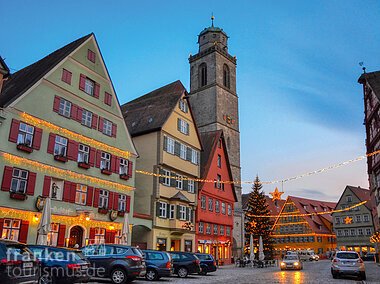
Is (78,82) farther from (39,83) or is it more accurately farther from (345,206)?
(345,206)

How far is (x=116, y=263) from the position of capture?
17.4 meters

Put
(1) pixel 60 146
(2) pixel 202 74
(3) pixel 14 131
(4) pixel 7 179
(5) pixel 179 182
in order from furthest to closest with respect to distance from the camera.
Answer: (2) pixel 202 74, (5) pixel 179 182, (1) pixel 60 146, (3) pixel 14 131, (4) pixel 7 179

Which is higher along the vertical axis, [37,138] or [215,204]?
[37,138]

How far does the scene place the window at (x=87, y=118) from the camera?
28.5m

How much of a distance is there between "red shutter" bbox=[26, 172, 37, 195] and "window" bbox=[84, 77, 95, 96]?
7.87 meters

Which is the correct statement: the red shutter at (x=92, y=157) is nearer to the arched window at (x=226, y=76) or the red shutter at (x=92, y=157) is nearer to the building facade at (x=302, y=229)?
the arched window at (x=226, y=76)

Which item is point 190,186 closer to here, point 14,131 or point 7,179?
point 14,131

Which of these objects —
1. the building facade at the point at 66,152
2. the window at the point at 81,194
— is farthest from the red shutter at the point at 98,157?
the window at the point at 81,194

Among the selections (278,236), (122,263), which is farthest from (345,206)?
(122,263)

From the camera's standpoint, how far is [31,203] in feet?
77.5

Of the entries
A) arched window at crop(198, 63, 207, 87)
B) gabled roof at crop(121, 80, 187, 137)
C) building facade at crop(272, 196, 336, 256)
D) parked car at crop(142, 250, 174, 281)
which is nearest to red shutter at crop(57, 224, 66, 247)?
parked car at crop(142, 250, 174, 281)

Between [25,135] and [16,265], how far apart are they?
49.5ft

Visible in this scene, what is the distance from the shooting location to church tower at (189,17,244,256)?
68938 mm

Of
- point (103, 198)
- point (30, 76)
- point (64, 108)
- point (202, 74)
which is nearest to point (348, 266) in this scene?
point (103, 198)
